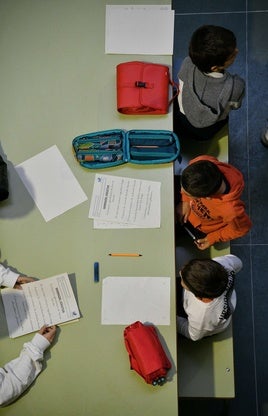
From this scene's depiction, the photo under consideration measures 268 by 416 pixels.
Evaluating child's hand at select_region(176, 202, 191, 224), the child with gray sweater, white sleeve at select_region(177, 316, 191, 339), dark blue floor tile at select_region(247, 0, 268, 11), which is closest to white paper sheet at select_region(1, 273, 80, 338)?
white sleeve at select_region(177, 316, 191, 339)

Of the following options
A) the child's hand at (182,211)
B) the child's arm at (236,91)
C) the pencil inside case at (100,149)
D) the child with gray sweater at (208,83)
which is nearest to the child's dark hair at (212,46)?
the child with gray sweater at (208,83)

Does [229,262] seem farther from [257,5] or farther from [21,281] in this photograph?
[257,5]

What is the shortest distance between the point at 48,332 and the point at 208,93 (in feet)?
3.68

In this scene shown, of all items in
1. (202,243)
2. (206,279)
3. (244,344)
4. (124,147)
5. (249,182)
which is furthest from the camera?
(249,182)

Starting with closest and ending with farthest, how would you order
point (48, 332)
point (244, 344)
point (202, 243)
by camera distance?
1. point (48, 332)
2. point (202, 243)
3. point (244, 344)

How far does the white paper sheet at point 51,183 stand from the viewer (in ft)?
5.62

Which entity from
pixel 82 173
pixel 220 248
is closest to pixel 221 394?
pixel 220 248

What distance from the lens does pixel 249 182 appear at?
2381 millimetres

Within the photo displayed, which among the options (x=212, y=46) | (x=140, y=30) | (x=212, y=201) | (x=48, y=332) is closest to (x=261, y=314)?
(x=212, y=201)

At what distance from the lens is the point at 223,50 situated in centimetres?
156

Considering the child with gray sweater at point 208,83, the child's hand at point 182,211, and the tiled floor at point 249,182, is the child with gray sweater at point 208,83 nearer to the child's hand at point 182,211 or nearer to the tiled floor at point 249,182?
the child's hand at point 182,211

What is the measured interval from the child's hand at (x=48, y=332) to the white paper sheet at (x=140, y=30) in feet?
3.78

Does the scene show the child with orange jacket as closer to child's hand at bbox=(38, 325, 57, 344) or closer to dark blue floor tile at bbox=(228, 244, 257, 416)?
dark blue floor tile at bbox=(228, 244, 257, 416)

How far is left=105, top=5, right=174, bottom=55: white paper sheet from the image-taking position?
179 centimetres
